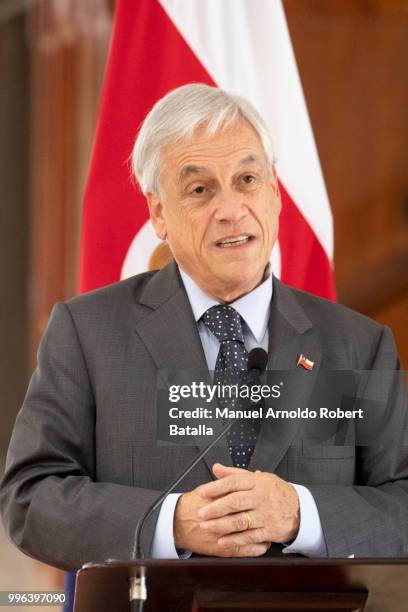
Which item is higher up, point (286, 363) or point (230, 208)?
point (230, 208)

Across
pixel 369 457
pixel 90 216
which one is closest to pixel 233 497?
pixel 369 457

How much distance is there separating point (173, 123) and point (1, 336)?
1715 mm

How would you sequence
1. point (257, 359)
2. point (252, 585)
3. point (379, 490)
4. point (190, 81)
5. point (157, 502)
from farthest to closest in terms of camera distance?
point (190, 81), point (379, 490), point (257, 359), point (157, 502), point (252, 585)

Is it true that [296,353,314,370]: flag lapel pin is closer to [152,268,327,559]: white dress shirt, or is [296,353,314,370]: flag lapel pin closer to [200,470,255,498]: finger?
[152,268,327,559]: white dress shirt

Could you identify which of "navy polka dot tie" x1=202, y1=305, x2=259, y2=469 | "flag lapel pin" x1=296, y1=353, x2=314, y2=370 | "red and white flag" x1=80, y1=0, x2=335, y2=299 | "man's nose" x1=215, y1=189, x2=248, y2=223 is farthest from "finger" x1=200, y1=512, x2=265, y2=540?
"red and white flag" x1=80, y1=0, x2=335, y2=299

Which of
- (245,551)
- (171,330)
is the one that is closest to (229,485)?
(245,551)

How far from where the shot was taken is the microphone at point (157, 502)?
5.01ft

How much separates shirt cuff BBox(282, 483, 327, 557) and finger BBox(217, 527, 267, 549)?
9cm

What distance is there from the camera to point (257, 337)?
2.37m

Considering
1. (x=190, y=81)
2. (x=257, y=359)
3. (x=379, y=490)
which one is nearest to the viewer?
(x=257, y=359)

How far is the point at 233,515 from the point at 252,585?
429mm

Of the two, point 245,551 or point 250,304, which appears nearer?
point 245,551

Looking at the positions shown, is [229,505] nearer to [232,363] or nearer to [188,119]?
[232,363]

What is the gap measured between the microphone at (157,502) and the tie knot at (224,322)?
0.16 meters
